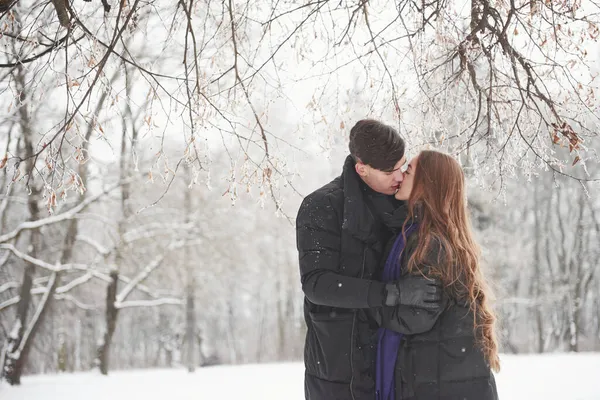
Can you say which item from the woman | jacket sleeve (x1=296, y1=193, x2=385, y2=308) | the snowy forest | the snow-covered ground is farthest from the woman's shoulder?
the snow-covered ground

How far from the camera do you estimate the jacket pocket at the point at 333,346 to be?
2.40 m

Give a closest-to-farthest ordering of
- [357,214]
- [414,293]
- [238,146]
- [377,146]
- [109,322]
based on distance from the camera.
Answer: [414,293]
[357,214]
[377,146]
[238,146]
[109,322]

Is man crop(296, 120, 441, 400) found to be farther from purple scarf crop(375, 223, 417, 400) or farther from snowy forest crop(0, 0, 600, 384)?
snowy forest crop(0, 0, 600, 384)

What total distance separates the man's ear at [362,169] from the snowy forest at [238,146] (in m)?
0.81

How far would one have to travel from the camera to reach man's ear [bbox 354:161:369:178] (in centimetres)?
262

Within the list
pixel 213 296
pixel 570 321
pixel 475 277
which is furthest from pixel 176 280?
pixel 570 321

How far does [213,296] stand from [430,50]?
13.7m

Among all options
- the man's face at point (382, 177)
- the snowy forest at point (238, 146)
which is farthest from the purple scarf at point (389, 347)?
the snowy forest at point (238, 146)

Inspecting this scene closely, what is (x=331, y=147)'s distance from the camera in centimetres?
421

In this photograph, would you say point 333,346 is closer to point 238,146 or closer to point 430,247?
point 430,247

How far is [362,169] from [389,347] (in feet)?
2.67

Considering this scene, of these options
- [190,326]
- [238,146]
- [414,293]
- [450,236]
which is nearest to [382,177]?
[450,236]

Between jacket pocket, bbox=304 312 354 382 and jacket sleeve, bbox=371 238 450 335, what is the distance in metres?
0.16

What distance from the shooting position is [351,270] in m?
2.48
